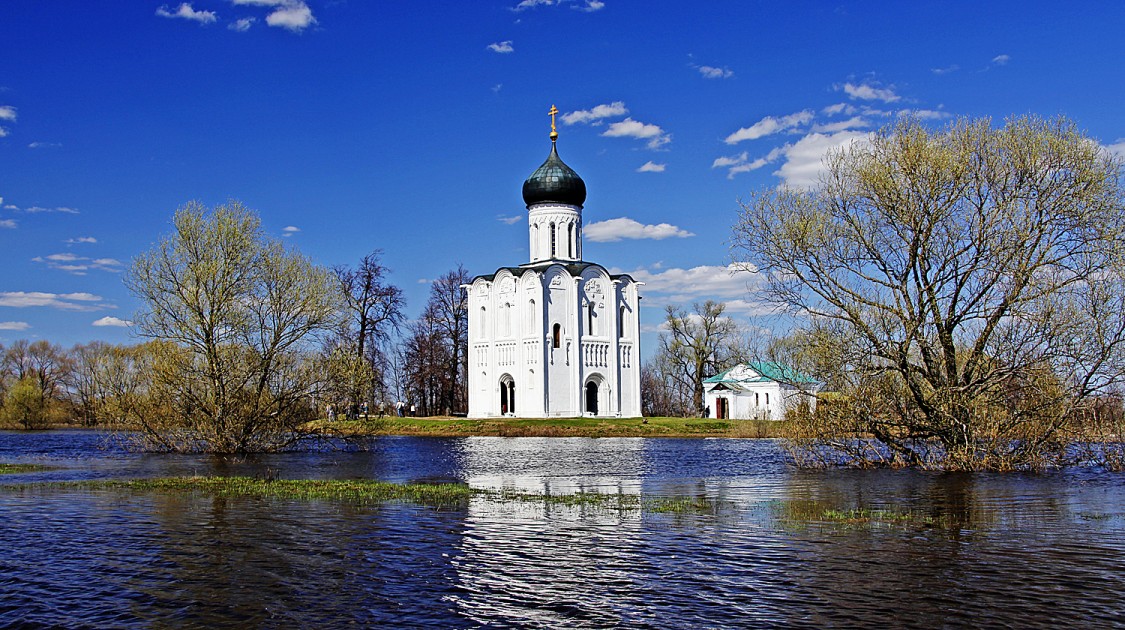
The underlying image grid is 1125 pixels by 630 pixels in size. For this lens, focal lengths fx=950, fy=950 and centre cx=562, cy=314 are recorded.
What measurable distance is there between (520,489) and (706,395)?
5001 centimetres

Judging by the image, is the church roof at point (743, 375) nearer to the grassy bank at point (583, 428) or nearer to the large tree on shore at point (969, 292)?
the grassy bank at point (583, 428)

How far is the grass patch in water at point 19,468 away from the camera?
22.3m

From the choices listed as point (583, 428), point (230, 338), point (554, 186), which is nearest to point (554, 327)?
point (554, 186)

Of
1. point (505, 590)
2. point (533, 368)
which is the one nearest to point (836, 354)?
point (505, 590)

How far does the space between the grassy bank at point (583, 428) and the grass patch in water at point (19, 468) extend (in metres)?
22.1

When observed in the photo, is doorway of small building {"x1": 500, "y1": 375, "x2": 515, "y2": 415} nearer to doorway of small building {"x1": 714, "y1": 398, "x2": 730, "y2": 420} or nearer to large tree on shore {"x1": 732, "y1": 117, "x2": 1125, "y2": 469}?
doorway of small building {"x1": 714, "y1": 398, "x2": 730, "y2": 420}

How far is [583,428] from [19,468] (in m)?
30.0

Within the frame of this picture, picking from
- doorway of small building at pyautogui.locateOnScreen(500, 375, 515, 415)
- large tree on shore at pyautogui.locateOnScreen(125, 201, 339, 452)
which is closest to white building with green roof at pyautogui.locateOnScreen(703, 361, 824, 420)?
doorway of small building at pyautogui.locateOnScreen(500, 375, 515, 415)

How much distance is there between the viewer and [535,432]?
48.8 m

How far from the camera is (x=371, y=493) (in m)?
17.2

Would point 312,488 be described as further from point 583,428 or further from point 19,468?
point 583,428

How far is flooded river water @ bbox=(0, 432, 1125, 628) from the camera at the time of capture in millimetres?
8336

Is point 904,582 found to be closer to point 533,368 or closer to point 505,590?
point 505,590

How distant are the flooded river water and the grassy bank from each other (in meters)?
29.2
